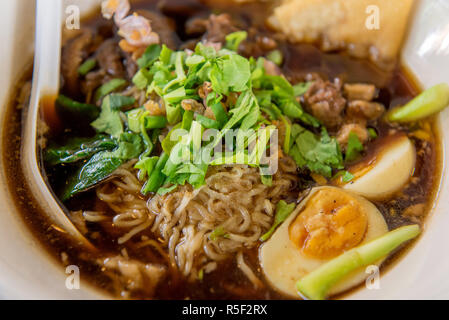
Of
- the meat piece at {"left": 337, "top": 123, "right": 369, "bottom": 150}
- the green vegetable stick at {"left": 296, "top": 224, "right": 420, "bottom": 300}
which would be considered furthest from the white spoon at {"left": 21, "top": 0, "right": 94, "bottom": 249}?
the meat piece at {"left": 337, "top": 123, "right": 369, "bottom": 150}

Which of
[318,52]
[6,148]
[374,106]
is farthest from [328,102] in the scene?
[6,148]

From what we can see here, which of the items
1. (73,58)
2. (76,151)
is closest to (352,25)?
(73,58)

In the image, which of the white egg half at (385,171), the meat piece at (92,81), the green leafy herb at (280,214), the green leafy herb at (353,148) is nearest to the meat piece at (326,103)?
the green leafy herb at (353,148)

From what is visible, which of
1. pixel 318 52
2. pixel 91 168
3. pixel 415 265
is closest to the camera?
pixel 415 265

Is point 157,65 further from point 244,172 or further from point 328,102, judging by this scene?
point 328,102

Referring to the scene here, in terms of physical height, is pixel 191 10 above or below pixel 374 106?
above

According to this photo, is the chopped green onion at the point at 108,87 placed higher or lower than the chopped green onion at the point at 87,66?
lower

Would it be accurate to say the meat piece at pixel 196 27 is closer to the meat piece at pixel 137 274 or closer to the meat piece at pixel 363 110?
the meat piece at pixel 363 110
